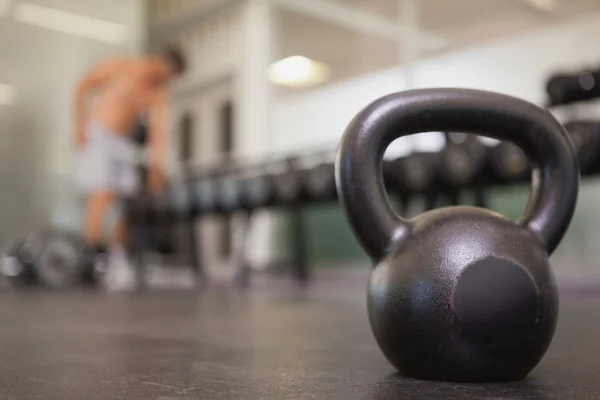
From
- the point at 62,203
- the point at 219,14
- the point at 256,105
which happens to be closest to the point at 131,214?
the point at 62,203

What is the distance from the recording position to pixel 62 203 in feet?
14.7

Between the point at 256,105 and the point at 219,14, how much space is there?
0.94 meters

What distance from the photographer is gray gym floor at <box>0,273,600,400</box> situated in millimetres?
423

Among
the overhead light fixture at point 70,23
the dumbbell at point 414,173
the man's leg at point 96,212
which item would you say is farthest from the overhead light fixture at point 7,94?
the dumbbell at point 414,173

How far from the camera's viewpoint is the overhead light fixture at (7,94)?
14.3ft

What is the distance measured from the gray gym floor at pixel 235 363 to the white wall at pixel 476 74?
262cm

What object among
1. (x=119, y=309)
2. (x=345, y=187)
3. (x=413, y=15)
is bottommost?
(x=119, y=309)

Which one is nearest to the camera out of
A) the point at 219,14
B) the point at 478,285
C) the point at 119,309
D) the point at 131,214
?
the point at 478,285

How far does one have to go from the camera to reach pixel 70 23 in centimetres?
476

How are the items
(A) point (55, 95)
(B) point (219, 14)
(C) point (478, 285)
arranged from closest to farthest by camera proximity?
1. (C) point (478, 285)
2. (A) point (55, 95)
3. (B) point (219, 14)

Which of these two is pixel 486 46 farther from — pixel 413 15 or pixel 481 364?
pixel 481 364

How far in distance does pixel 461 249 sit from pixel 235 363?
24 centimetres

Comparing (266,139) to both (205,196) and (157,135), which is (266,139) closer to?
(157,135)

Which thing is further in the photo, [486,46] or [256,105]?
[256,105]
